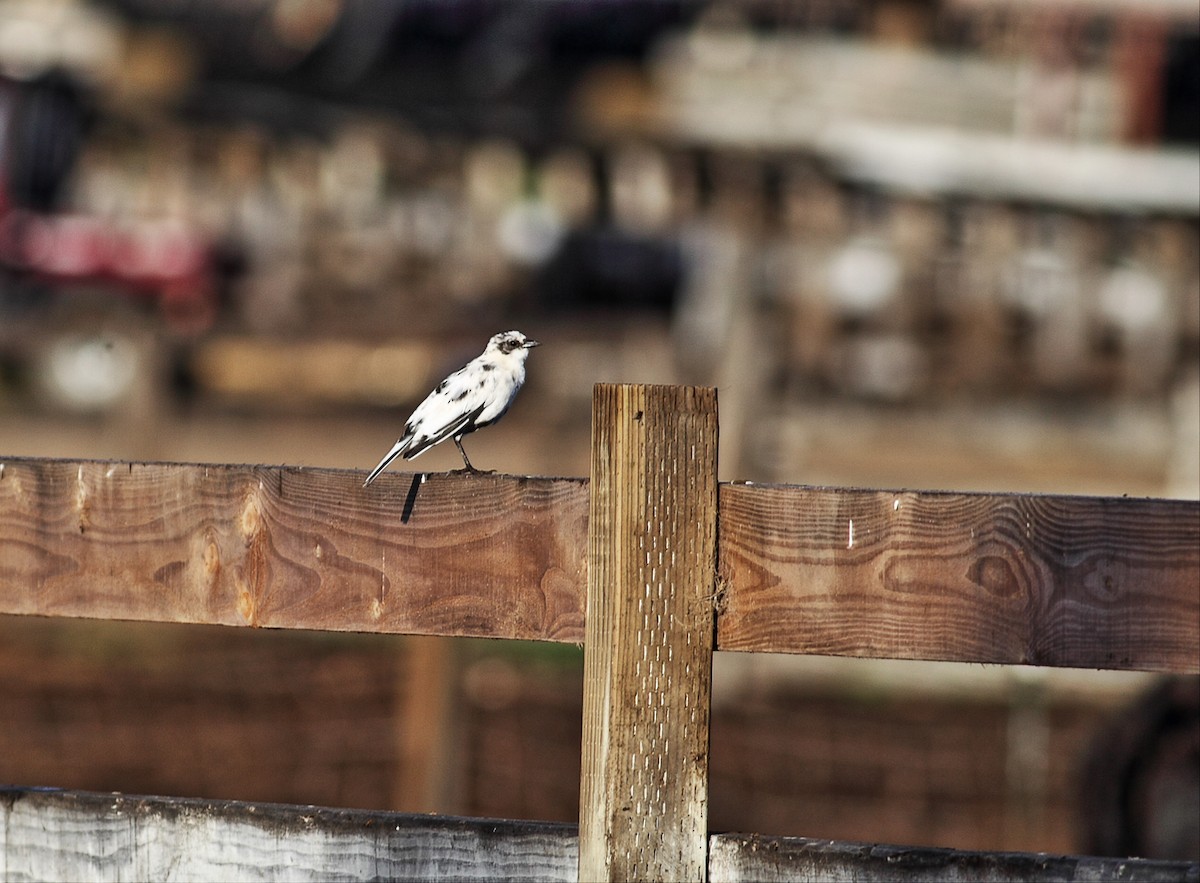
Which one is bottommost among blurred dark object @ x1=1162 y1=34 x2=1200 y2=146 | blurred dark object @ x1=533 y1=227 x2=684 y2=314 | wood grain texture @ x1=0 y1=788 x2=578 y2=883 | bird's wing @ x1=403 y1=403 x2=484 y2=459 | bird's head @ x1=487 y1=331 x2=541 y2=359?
wood grain texture @ x1=0 y1=788 x2=578 y2=883

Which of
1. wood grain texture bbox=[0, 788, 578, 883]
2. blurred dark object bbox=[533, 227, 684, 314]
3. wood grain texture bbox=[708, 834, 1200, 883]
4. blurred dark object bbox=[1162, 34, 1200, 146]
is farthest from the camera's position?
blurred dark object bbox=[1162, 34, 1200, 146]

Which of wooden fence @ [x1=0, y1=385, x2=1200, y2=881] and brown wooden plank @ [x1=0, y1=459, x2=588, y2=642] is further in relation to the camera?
brown wooden plank @ [x1=0, y1=459, x2=588, y2=642]

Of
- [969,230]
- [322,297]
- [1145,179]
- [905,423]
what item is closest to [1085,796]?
[905,423]

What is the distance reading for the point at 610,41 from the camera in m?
24.1

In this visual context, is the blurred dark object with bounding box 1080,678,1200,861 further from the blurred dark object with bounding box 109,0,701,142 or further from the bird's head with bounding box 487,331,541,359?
the blurred dark object with bounding box 109,0,701,142

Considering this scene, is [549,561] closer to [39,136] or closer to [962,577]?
[962,577]

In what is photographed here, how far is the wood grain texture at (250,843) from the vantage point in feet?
7.94

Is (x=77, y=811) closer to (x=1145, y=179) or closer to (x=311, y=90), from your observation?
(x=1145, y=179)

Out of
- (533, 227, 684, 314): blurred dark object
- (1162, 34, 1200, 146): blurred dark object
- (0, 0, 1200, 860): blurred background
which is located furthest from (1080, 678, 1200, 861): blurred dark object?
(1162, 34, 1200, 146): blurred dark object

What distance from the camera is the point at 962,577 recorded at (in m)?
2.34

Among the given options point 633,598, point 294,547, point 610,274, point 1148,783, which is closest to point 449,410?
point 294,547

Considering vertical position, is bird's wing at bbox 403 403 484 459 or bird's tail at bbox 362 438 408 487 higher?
bird's wing at bbox 403 403 484 459

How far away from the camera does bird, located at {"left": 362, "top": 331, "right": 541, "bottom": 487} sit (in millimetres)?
4340

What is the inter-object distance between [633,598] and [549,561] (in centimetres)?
18
